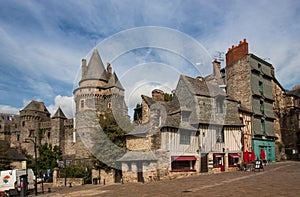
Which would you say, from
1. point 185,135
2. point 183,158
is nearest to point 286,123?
point 185,135

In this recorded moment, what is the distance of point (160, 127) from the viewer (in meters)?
18.4

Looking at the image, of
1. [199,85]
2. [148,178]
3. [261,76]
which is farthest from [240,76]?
[148,178]

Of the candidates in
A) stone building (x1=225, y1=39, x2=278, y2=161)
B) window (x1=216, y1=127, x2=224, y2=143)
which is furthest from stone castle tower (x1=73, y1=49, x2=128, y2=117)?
window (x1=216, y1=127, x2=224, y2=143)

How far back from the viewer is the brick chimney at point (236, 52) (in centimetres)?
2697

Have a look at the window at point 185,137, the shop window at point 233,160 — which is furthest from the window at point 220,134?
the window at point 185,137

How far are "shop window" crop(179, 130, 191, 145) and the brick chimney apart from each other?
1174 cm

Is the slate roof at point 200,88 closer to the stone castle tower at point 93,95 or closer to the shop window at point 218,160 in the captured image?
the shop window at point 218,160

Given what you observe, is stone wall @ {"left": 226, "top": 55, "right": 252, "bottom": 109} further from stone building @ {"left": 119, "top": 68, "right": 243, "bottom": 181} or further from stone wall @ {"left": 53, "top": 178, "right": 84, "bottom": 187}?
stone wall @ {"left": 53, "top": 178, "right": 84, "bottom": 187}

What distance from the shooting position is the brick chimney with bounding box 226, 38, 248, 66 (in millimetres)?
26972

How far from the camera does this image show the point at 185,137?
64.0 feet

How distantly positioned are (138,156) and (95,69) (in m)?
24.1

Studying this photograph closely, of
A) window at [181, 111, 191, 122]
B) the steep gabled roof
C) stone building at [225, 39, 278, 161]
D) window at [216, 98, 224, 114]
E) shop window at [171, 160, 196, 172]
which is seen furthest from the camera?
the steep gabled roof

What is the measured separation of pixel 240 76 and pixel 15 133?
42646 mm

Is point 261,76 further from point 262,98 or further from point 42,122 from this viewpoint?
point 42,122
